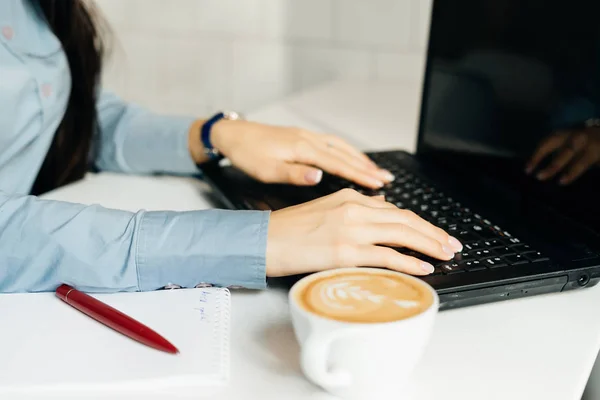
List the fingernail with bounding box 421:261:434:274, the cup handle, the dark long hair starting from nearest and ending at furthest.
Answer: the cup handle
the fingernail with bounding box 421:261:434:274
the dark long hair

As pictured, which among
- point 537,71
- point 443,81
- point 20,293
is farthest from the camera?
point 443,81

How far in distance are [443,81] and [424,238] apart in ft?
1.32

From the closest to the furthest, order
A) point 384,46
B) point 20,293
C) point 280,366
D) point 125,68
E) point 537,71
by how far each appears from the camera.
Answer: point 280,366, point 20,293, point 537,71, point 384,46, point 125,68

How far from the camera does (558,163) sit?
2.31 feet

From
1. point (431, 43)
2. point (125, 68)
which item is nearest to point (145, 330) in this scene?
point (431, 43)

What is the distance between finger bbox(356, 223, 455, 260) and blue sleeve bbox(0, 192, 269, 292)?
3.4 inches

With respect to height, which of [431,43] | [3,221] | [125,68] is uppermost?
[431,43]

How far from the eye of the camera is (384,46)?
1661 millimetres

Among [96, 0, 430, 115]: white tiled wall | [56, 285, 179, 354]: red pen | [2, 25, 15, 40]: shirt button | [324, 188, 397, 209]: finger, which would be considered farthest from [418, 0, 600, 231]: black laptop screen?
[96, 0, 430, 115]: white tiled wall

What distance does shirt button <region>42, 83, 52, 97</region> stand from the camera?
821 mm

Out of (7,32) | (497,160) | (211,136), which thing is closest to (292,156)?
(211,136)

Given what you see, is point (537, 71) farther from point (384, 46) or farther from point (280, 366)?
point (384, 46)

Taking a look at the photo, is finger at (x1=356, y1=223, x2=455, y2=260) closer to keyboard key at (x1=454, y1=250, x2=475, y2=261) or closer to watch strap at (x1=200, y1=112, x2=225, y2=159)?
keyboard key at (x1=454, y1=250, x2=475, y2=261)

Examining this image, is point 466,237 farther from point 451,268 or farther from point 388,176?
point 388,176
